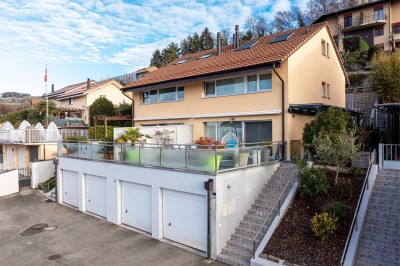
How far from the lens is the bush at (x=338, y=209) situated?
349 inches

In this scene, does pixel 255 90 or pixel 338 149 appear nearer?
pixel 338 149

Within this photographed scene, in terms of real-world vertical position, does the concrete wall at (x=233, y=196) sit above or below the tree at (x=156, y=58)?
below

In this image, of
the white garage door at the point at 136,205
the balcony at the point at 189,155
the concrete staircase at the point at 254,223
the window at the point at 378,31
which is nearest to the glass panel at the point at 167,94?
the balcony at the point at 189,155

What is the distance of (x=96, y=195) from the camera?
50.3 ft

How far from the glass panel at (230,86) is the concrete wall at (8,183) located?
51.2 ft

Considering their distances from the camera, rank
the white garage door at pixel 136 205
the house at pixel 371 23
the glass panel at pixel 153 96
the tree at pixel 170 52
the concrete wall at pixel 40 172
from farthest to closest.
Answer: the tree at pixel 170 52
the house at pixel 371 23
the concrete wall at pixel 40 172
the glass panel at pixel 153 96
the white garage door at pixel 136 205

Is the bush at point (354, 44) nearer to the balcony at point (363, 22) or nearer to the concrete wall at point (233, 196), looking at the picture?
the balcony at point (363, 22)

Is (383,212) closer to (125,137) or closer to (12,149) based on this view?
(125,137)

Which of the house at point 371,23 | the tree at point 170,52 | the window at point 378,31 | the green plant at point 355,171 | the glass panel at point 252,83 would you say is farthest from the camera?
the tree at point 170,52

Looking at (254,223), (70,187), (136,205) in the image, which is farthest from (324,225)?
(70,187)

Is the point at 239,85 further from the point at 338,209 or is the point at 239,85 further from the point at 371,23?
the point at 371,23

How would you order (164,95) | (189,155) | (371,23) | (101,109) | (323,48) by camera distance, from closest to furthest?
(189,155) → (323,48) → (164,95) → (101,109) → (371,23)

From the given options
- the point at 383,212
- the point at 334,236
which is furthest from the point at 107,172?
the point at 383,212

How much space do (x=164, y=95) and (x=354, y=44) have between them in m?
30.5
